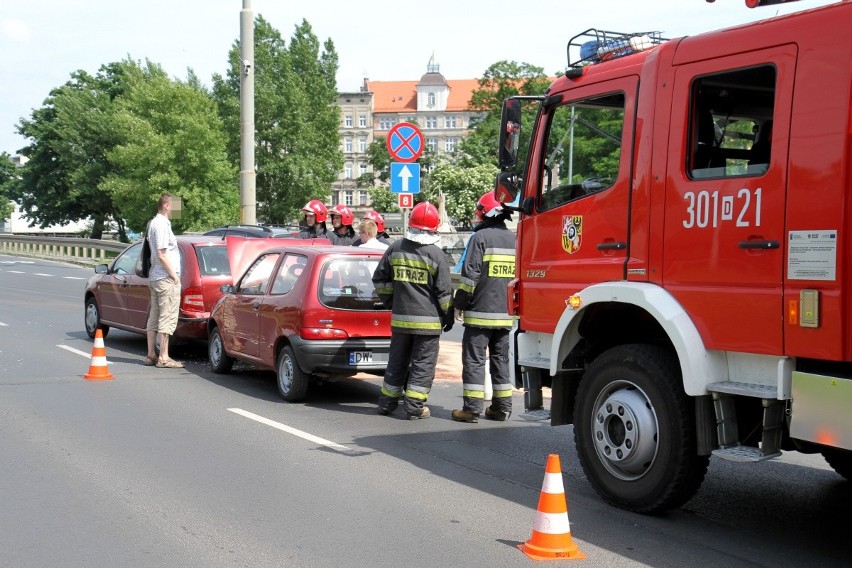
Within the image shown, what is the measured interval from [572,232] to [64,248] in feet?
146

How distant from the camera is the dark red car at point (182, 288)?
12461 millimetres

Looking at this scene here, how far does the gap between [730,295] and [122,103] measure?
58.9 metres

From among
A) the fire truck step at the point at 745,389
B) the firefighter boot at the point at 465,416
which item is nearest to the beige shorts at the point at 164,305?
the firefighter boot at the point at 465,416

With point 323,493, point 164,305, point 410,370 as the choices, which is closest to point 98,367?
point 164,305

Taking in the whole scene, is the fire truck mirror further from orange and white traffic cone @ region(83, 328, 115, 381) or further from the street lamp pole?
the street lamp pole

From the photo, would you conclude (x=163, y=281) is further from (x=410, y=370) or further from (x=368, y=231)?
(x=410, y=370)

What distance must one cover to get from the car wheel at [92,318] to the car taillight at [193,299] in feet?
8.89

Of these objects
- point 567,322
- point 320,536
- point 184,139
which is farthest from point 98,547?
point 184,139

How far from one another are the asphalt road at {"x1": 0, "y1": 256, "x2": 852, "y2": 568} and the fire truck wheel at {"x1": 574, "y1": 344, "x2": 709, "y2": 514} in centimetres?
19

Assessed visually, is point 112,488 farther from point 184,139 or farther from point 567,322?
point 184,139

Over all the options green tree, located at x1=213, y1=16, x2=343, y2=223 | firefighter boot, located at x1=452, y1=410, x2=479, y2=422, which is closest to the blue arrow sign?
firefighter boot, located at x1=452, y1=410, x2=479, y2=422

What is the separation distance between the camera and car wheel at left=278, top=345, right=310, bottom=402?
9648 mm

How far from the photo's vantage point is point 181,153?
52.1m

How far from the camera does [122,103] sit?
59.9 m
